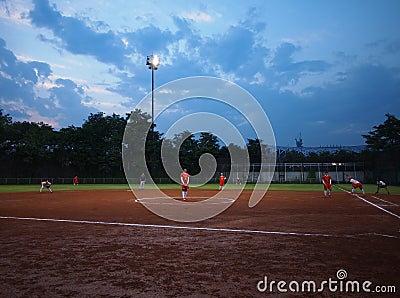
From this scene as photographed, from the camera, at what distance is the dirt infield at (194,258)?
4.73 metres

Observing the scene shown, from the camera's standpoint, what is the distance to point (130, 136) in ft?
216

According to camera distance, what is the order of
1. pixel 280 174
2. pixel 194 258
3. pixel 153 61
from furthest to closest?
pixel 280 174
pixel 153 61
pixel 194 258

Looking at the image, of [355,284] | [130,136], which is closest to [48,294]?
[355,284]

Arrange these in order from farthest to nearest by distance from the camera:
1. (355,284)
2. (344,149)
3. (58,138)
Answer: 1. (344,149)
2. (58,138)
3. (355,284)

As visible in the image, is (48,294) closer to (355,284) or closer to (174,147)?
(355,284)

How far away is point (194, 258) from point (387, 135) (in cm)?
6951

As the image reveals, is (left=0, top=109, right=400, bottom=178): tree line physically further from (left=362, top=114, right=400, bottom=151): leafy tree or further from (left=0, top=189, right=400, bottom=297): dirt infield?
(left=0, top=189, right=400, bottom=297): dirt infield

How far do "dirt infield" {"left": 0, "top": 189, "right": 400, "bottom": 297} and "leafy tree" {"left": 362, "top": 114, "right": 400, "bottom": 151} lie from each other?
202ft

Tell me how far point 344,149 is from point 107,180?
47971 mm

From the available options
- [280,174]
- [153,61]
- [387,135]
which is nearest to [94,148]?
[153,61]

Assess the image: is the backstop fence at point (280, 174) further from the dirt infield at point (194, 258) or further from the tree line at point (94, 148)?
→ the dirt infield at point (194, 258)

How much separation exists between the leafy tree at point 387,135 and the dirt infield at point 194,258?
61.6 m

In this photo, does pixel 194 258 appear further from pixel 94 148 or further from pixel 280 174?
pixel 94 148

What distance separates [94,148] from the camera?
65.8 m
